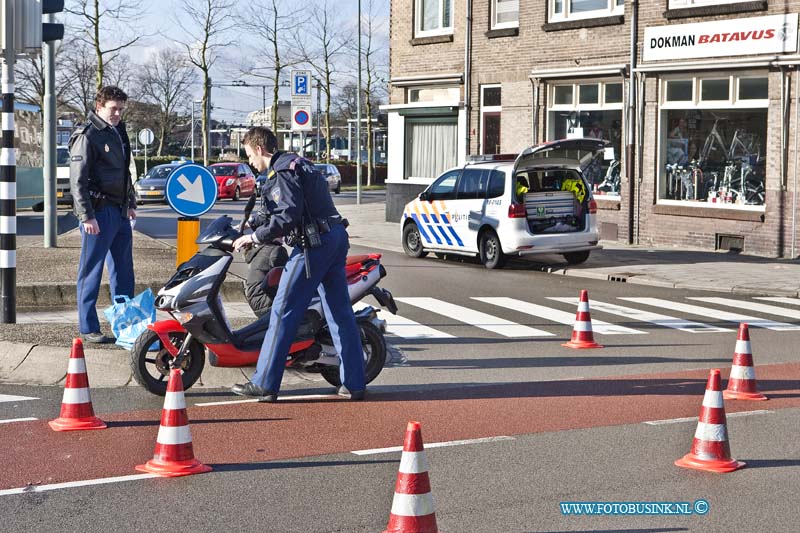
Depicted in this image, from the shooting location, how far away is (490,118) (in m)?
27.1

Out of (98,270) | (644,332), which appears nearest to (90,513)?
(98,270)

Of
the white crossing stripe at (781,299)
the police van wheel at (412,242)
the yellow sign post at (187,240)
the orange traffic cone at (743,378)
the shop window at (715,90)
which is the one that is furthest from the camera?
the shop window at (715,90)

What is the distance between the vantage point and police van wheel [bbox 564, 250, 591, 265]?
1934 centimetres

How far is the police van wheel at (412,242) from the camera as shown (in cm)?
2095

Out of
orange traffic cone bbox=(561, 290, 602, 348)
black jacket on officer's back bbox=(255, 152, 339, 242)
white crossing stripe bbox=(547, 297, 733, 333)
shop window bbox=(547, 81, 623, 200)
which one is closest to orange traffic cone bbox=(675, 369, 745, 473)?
black jacket on officer's back bbox=(255, 152, 339, 242)

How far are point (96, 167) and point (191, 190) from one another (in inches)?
32.7

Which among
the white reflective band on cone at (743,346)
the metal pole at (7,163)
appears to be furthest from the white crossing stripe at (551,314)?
the metal pole at (7,163)

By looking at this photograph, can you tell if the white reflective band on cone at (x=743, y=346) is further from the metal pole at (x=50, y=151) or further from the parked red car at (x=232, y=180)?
the parked red car at (x=232, y=180)

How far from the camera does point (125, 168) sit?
391 inches

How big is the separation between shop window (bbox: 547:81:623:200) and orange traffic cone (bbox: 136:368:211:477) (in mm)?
18524

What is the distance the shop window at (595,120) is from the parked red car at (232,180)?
2097cm

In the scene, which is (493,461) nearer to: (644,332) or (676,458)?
(676,458)

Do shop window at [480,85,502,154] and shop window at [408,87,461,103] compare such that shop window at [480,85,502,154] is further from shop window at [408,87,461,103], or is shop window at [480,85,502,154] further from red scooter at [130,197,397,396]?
red scooter at [130,197,397,396]

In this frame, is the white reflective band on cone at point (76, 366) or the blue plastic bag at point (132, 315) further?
the blue plastic bag at point (132, 315)
